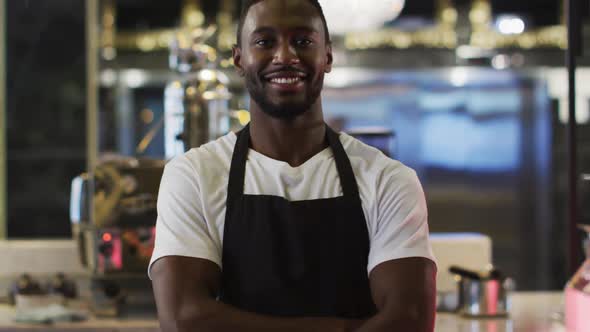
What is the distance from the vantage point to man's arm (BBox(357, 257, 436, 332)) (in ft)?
5.71

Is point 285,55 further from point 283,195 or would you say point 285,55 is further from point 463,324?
point 463,324

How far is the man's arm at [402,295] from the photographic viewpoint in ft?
5.71

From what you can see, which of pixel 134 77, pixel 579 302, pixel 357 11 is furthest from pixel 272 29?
pixel 134 77

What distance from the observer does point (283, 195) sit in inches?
71.9

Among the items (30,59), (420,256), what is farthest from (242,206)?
(30,59)

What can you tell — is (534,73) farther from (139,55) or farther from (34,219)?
(34,219)

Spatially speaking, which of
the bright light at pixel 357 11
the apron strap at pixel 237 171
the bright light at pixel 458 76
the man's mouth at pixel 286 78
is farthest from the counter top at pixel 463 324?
the bright light at pixel 458 76

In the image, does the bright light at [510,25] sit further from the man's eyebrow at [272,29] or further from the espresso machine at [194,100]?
the man's eyebrow at [272,29]

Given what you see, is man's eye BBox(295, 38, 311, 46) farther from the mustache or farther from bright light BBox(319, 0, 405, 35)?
bright light BBox(319, 0, 405, 35)

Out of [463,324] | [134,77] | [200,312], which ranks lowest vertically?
[463,324]

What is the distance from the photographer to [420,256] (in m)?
1.78

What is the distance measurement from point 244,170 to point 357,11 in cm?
324

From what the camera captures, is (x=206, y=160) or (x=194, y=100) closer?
(x=206, y=160)

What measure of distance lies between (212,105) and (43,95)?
2.60 m
